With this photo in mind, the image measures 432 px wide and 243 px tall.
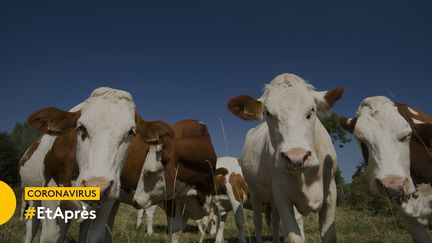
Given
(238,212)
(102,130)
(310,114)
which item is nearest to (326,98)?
(310,114)

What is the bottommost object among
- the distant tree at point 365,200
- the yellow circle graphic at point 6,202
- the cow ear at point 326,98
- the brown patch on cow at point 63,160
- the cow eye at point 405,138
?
the distant tree at point 365,200

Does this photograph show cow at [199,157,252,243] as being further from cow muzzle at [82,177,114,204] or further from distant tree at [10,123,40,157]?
distant tree at [10,123,40,157]

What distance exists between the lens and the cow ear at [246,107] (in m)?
4.79

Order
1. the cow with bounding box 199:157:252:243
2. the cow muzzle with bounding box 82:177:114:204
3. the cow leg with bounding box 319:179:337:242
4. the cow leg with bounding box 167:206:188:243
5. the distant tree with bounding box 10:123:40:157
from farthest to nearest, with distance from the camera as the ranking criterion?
the distant tree with bounding box 10:123:40:157 < the cow with bounding box 199:157:252:243 < the cow leg with bounding box 167:206:188:243 < the cow leg with bounding box 319:179:337:242 < the cow muzzle with bounding box 82:177:114:204

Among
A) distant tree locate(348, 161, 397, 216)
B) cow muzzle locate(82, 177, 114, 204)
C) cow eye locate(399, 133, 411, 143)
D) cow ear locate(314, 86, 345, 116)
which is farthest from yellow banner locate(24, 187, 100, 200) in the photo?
distant tree locate(348, 161, 397, 216)

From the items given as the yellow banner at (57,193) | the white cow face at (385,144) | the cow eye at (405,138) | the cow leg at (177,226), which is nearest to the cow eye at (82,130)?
the yellow banner at (57,193)

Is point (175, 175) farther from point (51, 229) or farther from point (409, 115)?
point (409, 115)

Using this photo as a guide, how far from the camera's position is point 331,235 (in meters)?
4.29

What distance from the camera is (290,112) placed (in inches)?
156

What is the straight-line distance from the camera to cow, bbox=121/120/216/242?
22.7ft

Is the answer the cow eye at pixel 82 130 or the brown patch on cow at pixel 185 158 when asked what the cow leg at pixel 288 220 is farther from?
the brown patch on cow at pixel 185 158

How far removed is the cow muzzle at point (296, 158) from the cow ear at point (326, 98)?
1.23 metres

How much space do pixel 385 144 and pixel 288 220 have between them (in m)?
1.51

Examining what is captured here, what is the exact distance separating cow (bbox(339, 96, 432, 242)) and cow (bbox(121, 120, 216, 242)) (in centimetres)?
336
